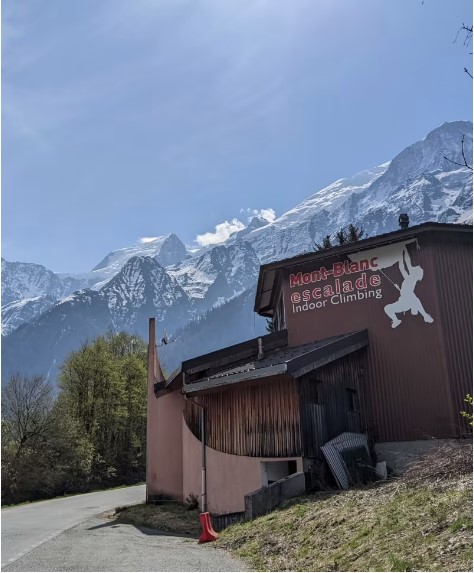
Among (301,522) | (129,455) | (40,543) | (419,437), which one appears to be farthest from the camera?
(129,455)

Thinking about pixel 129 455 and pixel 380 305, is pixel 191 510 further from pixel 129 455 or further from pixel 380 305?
pixel 129 455

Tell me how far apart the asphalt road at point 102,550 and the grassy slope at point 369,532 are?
869mm

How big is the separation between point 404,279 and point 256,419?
6748mm

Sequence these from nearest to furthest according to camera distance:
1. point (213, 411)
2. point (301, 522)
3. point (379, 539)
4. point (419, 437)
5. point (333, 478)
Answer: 1. point (379, 539)
2. point (301, 522)
3. point (333, 478)
4. point (419, 437)
5. point (213, 411)

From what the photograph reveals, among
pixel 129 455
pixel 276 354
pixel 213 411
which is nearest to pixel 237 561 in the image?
pixel 213 411

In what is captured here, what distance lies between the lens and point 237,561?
10492 mm

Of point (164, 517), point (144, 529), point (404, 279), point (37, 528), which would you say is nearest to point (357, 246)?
point (404, 279)

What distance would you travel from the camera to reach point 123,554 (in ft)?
36.2

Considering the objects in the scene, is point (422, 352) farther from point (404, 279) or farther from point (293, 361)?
point (293, 361)

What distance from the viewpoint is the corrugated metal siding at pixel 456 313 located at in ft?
57.9

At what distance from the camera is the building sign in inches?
742

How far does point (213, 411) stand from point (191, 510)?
3.55 meters

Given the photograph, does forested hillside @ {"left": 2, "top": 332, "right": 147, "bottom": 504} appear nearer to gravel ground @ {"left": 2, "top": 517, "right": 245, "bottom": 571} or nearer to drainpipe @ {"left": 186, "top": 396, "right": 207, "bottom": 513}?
drainpipe @ {"left": 186, "top": 396, "right": 207, "bottom": 513}

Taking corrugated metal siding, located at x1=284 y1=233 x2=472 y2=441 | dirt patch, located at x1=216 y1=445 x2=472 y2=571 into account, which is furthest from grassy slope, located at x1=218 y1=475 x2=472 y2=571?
corrugated metal siding, located at x1=284 y1=233 x2=472 y2=441
